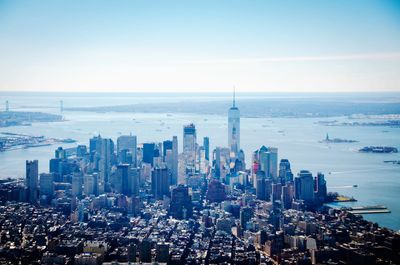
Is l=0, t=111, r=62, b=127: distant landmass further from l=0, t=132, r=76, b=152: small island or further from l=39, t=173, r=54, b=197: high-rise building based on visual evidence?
l=39, t=173, r=54, b=197: high-rise building

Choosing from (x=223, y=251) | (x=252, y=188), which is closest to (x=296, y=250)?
(x=223, y=251)

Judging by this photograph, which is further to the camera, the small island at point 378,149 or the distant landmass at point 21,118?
the distant landmass at point 21,118

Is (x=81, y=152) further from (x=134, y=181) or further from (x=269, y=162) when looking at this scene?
(x=269, y=162)

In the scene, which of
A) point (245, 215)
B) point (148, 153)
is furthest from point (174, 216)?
point (148, 153)

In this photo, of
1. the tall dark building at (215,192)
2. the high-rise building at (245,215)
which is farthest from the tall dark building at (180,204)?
the high-rise building at (245,215)

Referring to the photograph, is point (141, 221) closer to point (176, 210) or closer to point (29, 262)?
point (176, 210)

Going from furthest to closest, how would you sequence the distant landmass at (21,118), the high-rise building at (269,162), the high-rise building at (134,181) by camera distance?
the distant landmass at (21,118), the high-rise building at (269,162), the high-rise building at (134,181)

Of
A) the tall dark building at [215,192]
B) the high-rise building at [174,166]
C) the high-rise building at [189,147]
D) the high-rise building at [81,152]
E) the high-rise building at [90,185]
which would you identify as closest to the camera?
the tall dark building at [215,192]

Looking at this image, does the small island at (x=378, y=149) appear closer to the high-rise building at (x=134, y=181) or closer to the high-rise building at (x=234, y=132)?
the high-rise building at (x=234, y=132)
